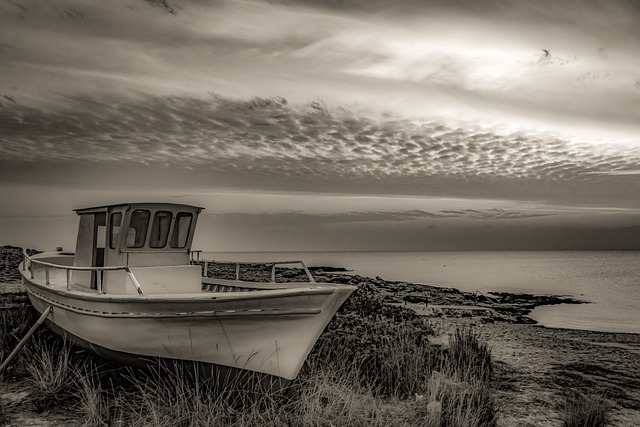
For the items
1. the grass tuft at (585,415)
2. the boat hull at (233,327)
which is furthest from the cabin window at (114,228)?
the grass tuft at (585,415)

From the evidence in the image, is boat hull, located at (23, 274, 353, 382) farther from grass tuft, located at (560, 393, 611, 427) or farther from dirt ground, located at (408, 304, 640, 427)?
grass tuft, located at (560, 393, 611, 427)

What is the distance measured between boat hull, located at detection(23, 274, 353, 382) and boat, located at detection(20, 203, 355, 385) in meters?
0.02

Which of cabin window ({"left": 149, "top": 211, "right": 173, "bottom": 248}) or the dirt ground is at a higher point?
cabin window ({"left": 149, "top": 211, "right": 173, "bottom": 248})

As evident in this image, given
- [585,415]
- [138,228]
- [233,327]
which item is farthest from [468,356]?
[138,228]

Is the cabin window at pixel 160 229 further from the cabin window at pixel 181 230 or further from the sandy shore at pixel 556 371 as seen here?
the sandy shore at pixel 556 371

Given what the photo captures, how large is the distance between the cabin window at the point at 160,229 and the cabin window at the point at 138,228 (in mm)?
166

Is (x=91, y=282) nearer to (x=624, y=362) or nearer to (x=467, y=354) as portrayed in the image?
(x=467, y=354)

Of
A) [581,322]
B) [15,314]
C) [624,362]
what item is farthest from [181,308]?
[581,322]

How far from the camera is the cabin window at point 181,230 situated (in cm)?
1162

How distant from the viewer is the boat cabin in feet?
35.6

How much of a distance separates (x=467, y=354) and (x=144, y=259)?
6.98 metres

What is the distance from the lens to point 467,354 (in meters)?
11.1

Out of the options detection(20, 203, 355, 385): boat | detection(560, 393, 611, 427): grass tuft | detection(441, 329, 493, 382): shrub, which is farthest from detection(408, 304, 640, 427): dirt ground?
detection(20, 203, 355, 385): boat

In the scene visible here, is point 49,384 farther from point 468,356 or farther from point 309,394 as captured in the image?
point 468,356
